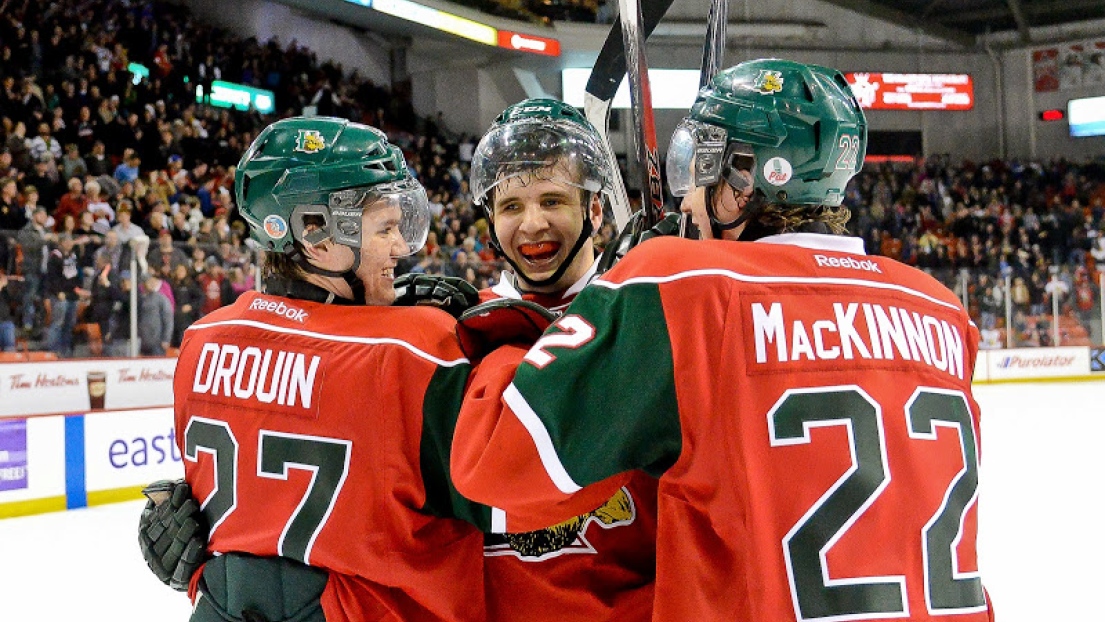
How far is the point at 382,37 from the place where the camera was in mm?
17297

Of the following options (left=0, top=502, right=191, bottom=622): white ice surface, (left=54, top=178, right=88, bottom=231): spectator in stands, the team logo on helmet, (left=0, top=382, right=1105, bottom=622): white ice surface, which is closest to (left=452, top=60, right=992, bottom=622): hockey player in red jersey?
the team logo on helmet

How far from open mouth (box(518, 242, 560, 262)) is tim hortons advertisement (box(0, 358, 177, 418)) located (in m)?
5.66

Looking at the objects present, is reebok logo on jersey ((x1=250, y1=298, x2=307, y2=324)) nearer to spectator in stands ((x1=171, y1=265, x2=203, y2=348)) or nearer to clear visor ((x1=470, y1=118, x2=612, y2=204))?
clear visor ((x1=470, y1=118, x2=612, y2=204))

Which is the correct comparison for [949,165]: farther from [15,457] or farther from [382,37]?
[15,457]

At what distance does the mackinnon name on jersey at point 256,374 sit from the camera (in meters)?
1.64

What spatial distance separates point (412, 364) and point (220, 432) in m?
0.38

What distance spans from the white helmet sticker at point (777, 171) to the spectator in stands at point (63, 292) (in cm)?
656

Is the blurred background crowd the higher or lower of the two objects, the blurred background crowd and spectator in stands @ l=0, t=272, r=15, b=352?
the higher

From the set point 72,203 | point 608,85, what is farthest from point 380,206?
point 72,203

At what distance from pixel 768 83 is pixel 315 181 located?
2.58ft

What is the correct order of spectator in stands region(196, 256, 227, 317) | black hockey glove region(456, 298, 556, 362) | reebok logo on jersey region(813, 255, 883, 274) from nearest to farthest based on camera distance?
reebok logo on jersey region(813, 255, 883, 274) → black hockey glove region(456, 298, 556, 362) → spectator in stands region(196, 256, 227, 317)

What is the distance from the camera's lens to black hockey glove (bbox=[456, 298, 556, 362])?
1.63 meters

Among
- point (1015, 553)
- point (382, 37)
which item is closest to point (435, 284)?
point (1015, 553)

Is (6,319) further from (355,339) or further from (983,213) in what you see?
(983,213)
